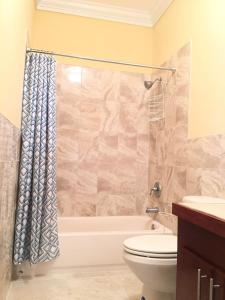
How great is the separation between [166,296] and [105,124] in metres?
1.71

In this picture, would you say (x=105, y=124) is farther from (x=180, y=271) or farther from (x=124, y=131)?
(x=180, y=271)

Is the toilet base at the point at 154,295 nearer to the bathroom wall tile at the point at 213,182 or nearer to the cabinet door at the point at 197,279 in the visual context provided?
the cabinet door at the point at 197,279

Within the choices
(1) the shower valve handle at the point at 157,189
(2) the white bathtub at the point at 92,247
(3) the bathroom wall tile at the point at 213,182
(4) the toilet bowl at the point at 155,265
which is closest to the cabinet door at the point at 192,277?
(4) the toilet bowl at the point at 155,265

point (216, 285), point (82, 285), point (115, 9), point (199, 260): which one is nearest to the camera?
point (216, 285)

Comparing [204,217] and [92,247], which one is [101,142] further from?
[204,217]

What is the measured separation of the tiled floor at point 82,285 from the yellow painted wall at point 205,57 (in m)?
1.28

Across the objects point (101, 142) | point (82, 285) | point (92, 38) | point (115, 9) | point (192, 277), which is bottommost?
point (82, 285)

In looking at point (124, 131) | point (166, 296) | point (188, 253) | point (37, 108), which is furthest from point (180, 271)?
point (124, 131)

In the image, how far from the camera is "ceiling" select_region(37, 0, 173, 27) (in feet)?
9.00

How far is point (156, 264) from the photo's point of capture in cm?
154

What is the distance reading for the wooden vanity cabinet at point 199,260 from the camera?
2.94 ft

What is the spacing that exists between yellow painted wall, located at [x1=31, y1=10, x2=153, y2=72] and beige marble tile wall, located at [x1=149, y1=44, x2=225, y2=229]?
49 cm

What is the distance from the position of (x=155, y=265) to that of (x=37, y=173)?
1.12 m

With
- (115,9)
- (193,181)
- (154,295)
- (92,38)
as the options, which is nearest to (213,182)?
(193,181)
